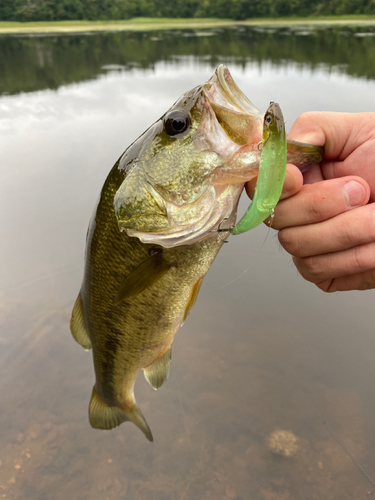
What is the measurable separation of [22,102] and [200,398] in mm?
9900

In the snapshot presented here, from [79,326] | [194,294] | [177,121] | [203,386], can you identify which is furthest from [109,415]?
[177,121]

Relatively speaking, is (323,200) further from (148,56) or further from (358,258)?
(148,56)

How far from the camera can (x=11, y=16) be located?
37094 mm

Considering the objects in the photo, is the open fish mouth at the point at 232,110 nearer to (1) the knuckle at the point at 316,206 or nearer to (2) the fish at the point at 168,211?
(2) the fish at the point at 168,211

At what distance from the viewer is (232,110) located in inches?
44.2

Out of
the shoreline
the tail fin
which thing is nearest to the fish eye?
the tail fin

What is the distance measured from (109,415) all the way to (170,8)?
170 feet

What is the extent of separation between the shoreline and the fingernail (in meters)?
35.7

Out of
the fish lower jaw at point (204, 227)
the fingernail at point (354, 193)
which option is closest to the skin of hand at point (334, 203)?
the fingernail at point (354, 193)

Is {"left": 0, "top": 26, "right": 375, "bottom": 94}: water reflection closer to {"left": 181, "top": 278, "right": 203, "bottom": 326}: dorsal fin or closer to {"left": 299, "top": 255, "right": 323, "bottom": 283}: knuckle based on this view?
{"left": 299, "top": 255, "right": 323, "bottom": 283}: knuckle

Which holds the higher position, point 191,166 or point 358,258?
point 191,166

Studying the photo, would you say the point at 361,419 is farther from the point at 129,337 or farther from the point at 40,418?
the point at 40,418

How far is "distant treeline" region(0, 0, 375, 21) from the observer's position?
36781 mm

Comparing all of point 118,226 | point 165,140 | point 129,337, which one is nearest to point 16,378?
point 129,337
